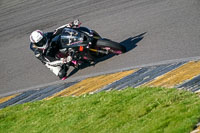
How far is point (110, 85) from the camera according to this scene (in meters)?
9.22

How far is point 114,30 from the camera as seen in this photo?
42.9ft

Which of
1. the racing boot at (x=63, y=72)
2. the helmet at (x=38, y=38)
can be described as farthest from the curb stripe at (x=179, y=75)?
the helmet at (x=38, y=38)

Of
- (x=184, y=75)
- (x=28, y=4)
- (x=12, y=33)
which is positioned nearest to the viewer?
(x=184, y=75)

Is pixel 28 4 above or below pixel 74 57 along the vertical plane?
above

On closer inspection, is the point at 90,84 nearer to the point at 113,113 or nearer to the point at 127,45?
the point at 127,45

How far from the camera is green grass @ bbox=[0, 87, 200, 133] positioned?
20.0 feet

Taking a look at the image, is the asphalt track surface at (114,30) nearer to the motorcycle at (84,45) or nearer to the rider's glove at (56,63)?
the motorcycle at (84,45)

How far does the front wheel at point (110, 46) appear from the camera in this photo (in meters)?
10.7

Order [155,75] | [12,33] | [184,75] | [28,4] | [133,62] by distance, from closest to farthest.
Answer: [184,75] < [155,75] < [133,62] < [12,33] < [28,4]

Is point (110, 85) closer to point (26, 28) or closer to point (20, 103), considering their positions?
point (20, 103)

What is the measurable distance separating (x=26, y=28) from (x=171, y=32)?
7.54 m

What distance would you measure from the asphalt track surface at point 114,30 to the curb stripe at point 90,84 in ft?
1.36

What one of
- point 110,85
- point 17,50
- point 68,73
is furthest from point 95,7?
point 110,85

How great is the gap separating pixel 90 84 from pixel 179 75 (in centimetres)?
257
